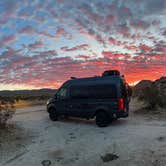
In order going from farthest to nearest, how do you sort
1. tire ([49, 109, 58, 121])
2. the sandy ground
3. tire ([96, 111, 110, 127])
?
1. tire ([49, 109, 58, 121])
2. tire ([96, 111, 110, 127])
3. the sandy ground

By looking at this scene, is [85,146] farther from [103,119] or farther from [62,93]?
[62,93]

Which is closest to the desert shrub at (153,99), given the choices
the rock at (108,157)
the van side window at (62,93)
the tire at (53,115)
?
the van side window at (62,93)

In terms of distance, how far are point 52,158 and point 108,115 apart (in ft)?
16.9

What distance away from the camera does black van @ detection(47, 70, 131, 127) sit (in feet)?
39.5

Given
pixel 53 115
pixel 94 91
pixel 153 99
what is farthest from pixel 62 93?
pixel 153 99

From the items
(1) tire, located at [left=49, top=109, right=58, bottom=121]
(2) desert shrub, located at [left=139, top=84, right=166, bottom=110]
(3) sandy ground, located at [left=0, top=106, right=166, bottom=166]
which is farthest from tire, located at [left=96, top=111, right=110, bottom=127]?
(2) desert shrub, located at [left=139, top=84, right=166, bottom=110]

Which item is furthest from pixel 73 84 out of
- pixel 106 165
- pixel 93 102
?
pixel 106 165

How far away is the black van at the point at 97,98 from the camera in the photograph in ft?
39.5

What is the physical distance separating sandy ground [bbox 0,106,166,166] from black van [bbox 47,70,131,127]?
86cm

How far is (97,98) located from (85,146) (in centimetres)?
428

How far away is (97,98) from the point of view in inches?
497

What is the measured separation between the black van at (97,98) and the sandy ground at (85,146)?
86 centimetres

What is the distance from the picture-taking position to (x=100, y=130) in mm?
11430

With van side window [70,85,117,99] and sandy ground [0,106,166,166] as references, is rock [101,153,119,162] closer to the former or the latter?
sandy ground [0,106,166,166]
